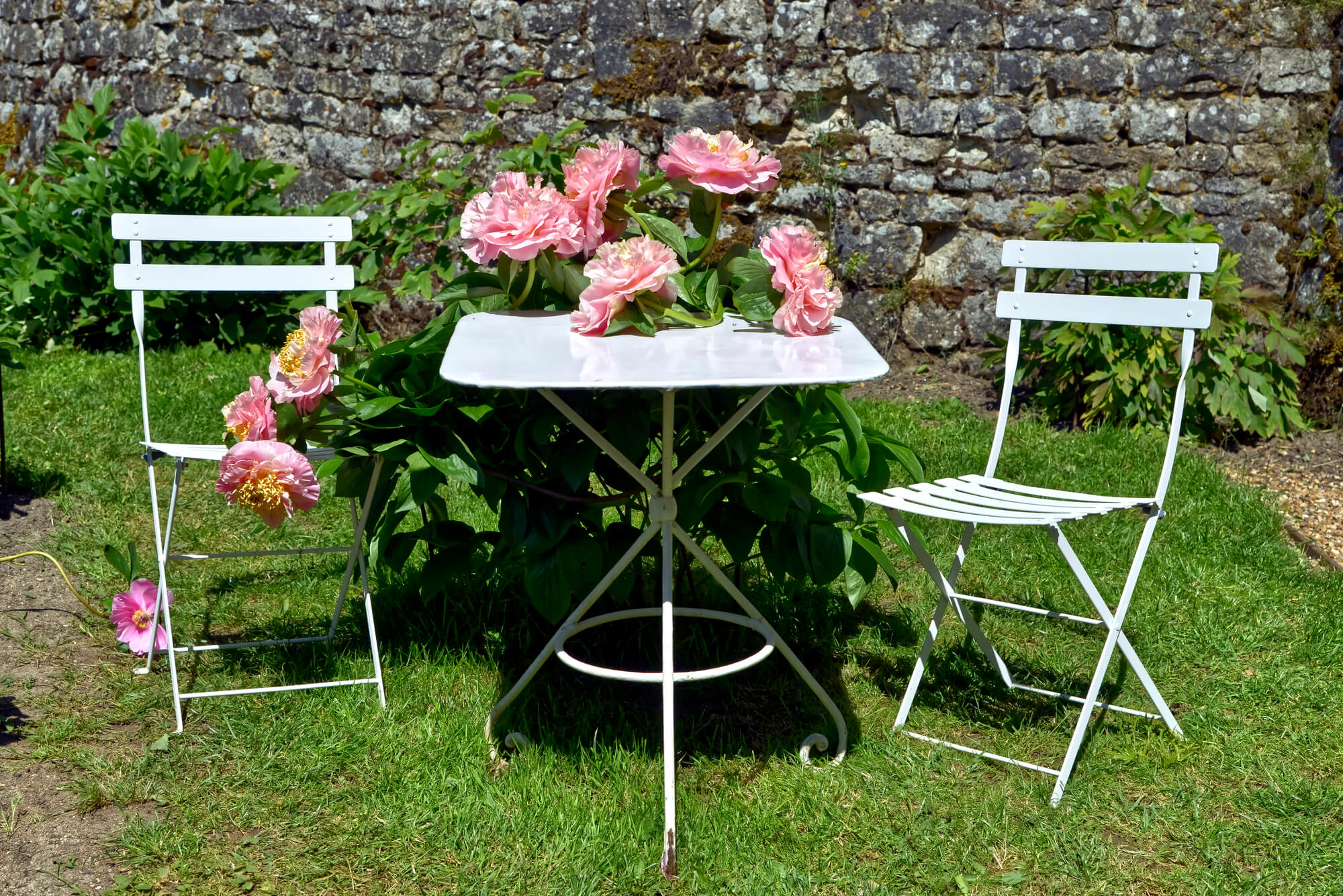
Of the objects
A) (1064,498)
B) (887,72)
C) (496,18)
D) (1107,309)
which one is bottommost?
(1064,498)

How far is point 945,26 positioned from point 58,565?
13.7 feet

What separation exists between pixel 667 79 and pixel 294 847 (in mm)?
4193

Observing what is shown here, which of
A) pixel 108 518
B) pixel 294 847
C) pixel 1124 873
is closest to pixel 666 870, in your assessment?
pixel 294 847

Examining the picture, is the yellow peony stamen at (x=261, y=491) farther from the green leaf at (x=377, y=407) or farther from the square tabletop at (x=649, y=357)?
the square tabletop at (x=649, y=357)

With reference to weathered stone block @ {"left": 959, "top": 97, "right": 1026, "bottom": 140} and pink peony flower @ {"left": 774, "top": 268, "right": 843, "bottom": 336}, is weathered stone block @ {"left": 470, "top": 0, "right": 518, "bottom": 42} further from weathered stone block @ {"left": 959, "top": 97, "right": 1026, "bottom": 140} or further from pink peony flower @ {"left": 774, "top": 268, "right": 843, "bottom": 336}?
pink peony flower @ {"left": 774, "top": 268, "right": 843, "bottom": 336}

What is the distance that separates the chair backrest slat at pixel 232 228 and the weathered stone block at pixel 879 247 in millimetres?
2883

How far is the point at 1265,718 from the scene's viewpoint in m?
2.83

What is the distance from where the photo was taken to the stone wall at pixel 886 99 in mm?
5086

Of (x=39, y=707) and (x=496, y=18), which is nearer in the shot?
(x=39, y=707)

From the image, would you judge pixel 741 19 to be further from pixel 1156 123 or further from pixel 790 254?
pixel 790 254

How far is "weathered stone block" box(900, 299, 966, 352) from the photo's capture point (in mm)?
5613

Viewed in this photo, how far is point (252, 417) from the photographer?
2514 millimetres

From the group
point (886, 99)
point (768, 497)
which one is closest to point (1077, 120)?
point (886, 99)

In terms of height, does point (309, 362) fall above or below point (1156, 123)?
below
